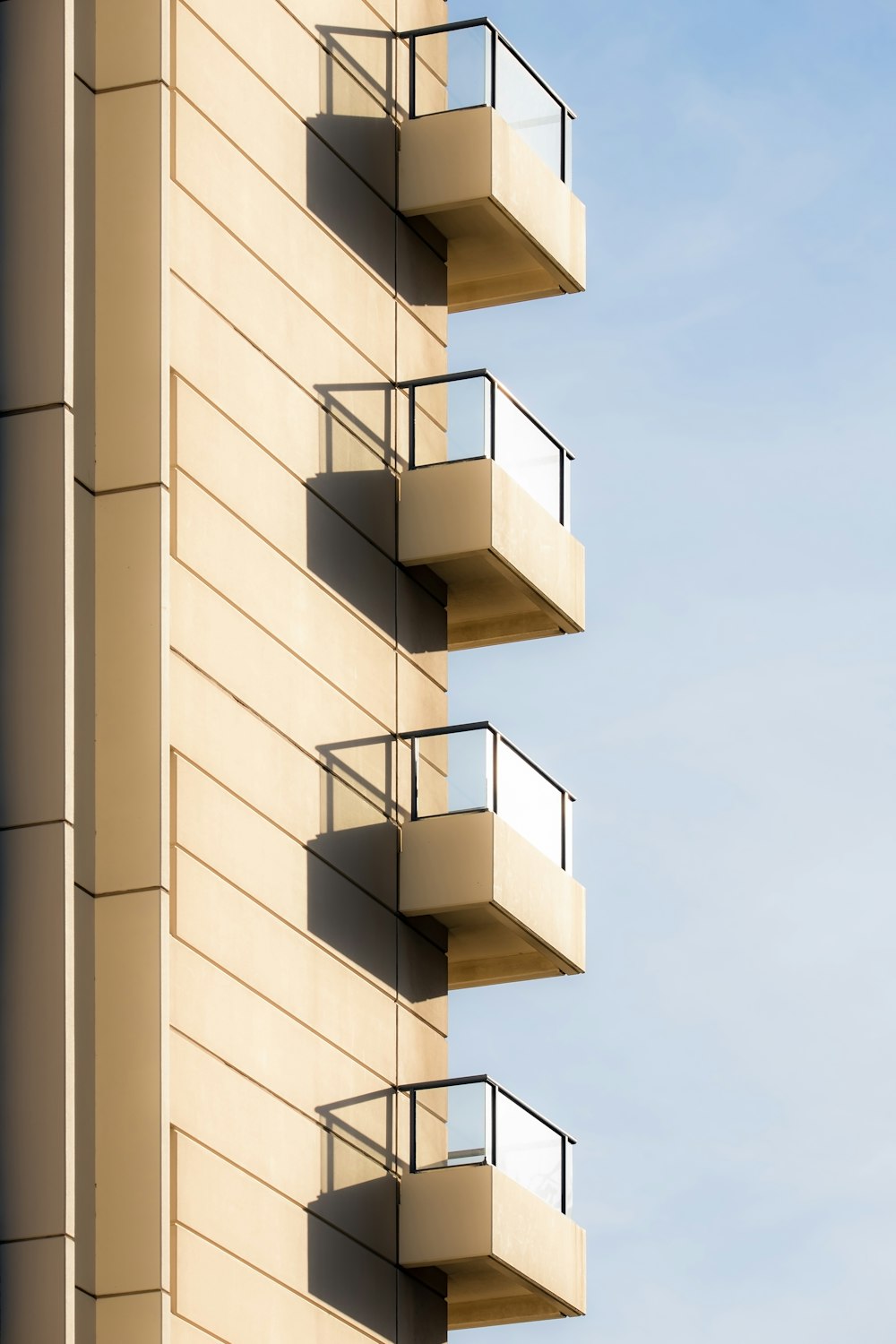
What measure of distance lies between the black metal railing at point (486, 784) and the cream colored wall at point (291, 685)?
1.46 feet

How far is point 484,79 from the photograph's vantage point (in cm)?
3338

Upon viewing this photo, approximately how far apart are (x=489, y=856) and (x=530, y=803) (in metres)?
1.34

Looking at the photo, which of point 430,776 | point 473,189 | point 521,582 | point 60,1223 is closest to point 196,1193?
point 60,1223

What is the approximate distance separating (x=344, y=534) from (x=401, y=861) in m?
3.25

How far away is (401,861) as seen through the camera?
30.3 m

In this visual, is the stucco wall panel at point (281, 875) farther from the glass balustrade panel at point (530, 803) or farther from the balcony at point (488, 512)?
the balcony at point (488, 512)

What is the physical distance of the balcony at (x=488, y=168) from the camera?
32.8m

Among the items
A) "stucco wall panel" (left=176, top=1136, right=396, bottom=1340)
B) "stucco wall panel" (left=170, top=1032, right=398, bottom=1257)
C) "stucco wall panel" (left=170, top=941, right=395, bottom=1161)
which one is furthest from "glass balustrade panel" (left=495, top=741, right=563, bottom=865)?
"stucco wall panel" (left=176, top=1136, right=396, bottom=1340)

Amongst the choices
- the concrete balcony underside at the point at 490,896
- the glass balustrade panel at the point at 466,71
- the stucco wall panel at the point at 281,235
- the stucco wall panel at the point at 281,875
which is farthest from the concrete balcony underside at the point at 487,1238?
the glass balustrade panel at the point at 466,71

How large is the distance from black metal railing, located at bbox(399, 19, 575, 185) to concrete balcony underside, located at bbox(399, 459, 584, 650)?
14.4 feet

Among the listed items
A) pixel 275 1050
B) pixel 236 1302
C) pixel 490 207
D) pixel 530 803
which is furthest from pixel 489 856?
pixel 490 207

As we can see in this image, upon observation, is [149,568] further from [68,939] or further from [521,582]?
[521,582]

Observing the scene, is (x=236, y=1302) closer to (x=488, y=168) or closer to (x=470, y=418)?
(x=470, y=418)

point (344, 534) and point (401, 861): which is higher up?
point (344, 534)
